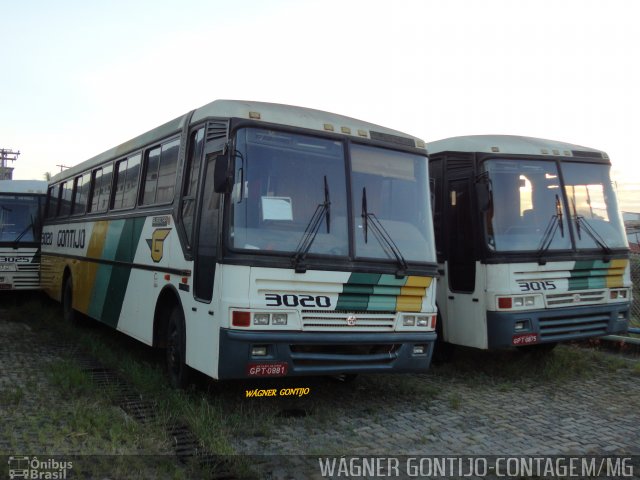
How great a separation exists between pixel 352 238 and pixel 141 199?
3.59 meters

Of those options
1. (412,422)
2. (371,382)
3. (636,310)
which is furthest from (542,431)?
(636,310)

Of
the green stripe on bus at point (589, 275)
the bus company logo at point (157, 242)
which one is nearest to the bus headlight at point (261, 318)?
the bus company logo at point (157, 242)

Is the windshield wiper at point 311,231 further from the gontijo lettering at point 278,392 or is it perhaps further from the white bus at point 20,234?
the white bus at point 20,234

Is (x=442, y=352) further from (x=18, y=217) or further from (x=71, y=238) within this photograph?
(x=18, y=217)

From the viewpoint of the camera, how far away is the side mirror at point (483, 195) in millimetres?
8019

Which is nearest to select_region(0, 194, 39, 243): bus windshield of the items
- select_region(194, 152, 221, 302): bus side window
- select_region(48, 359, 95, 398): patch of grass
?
select_region(48, 359, 95, 398): patch of grass

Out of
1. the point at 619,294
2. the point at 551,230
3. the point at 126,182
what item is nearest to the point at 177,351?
the point at 126,182

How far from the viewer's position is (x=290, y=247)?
20.3 ft

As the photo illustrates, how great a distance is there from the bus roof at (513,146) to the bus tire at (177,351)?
420cm

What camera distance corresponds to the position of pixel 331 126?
6.79 metres

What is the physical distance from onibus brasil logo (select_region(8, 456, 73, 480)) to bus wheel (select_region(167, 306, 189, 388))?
220cm

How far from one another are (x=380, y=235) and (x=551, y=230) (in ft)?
9.27

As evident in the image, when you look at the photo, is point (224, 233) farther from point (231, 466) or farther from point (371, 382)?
point (371, 382)

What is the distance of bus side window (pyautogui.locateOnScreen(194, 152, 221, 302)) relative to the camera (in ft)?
20.7
